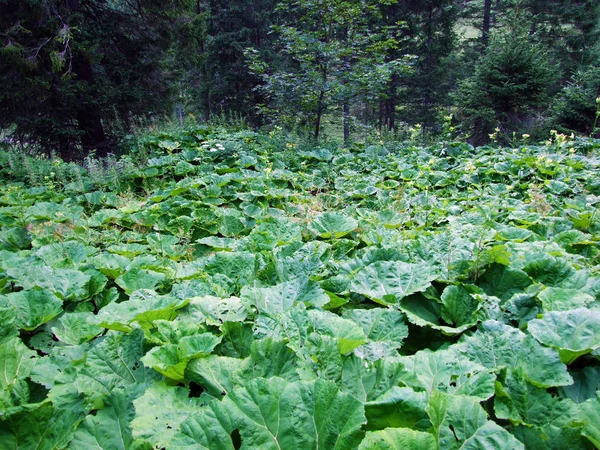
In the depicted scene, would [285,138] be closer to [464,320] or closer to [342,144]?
[342,144]

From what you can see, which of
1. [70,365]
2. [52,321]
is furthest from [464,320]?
[52,321]

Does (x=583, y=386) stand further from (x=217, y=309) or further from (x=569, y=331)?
(x=217, y=309)

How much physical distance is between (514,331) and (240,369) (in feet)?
3.37

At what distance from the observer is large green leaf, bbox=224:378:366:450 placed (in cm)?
93

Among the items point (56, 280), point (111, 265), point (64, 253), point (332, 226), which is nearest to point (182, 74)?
point (64, 253)

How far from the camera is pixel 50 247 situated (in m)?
2.53

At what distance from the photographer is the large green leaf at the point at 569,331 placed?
49.5 inches

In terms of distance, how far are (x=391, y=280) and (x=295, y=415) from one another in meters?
1.02

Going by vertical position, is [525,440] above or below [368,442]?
below

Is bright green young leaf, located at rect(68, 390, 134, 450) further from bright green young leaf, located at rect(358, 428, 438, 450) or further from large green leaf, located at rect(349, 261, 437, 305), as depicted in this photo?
large green leaf, located at rect(349, 261, 437, 305)

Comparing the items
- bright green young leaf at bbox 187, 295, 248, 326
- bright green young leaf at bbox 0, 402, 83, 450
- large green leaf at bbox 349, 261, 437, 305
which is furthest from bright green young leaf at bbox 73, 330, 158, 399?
large green leaf at bbox 349, 261, 437, 305

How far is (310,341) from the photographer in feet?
4.15

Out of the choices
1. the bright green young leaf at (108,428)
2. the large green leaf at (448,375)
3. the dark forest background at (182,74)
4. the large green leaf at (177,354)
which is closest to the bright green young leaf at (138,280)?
the large green leaf at (177,354)

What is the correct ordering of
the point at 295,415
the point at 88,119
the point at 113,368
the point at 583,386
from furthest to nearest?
the point at 88,119 < the point at 113,368 < the point at 583,386 < the point at 295,415
